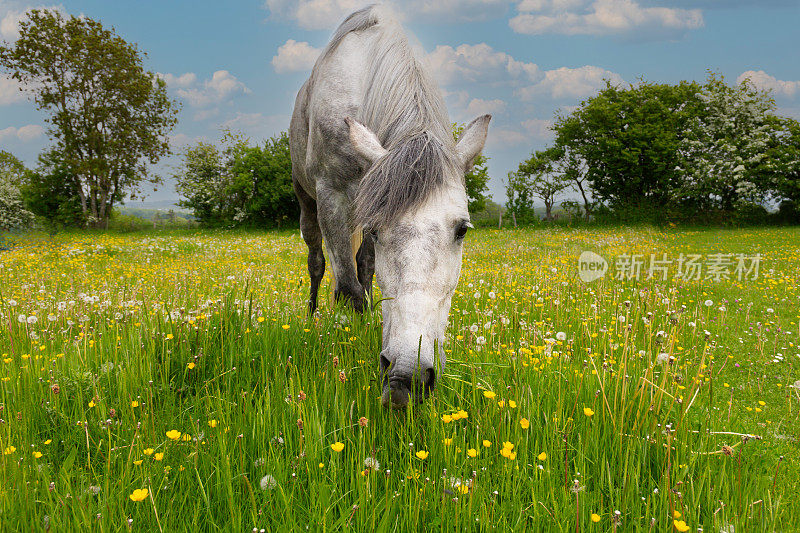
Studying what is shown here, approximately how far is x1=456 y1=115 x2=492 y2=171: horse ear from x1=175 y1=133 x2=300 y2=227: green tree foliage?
2880cm

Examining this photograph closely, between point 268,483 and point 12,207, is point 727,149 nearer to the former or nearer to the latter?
point 268,483

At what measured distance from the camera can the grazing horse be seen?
2.53 metres

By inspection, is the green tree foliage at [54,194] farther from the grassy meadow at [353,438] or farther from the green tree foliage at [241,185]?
the grassy meadow at [353,438]

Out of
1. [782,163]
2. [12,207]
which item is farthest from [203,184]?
[782,163]

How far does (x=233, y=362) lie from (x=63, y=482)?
146 cm

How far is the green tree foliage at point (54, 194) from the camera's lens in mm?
37062

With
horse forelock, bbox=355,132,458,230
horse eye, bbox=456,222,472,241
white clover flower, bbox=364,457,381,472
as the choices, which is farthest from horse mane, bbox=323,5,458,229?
white clover flower, bbox=364,457,381,472

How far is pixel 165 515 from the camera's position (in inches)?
72.7

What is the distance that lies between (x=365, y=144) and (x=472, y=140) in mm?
892

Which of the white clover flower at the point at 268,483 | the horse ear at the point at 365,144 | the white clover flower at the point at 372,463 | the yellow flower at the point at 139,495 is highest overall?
the horse ear at the point at 365,144

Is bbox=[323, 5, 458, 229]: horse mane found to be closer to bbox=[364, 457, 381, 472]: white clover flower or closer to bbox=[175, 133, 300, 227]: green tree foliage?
bbox=[364, 457, 381, 472]: white clover flower

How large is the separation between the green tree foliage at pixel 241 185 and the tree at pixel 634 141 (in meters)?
29.6

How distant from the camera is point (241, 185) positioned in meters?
33.5
